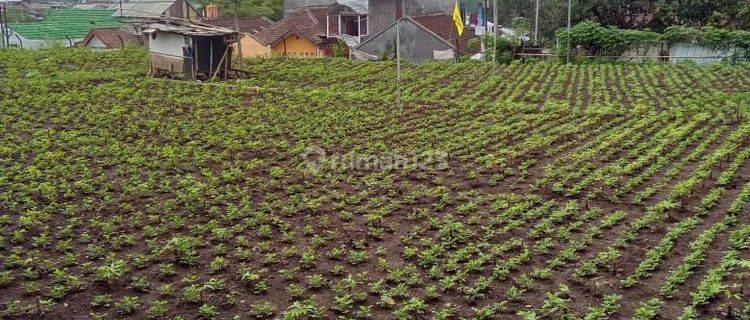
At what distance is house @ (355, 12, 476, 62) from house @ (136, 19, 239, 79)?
1101 centimetres

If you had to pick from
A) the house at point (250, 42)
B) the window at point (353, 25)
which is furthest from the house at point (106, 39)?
the window at point (353, 25)

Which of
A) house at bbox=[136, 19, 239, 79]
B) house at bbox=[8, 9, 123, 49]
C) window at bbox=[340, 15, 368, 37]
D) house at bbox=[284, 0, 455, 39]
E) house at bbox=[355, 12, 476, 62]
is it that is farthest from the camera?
window at bbox=[340, 15, 368, 37]

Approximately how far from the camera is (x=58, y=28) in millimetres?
34719

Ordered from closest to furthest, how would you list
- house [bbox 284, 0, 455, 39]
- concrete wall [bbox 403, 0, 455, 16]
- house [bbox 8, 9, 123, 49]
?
house [bbox 8, 9, 123, 49] < house [bbox 284, 0, 455, 39] < concrete wall [bbox 403, 0, 455, 16]

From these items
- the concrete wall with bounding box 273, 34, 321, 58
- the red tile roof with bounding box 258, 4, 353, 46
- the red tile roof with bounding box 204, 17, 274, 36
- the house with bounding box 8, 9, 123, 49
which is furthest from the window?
the house with bounding box 8, 9, 123, 49

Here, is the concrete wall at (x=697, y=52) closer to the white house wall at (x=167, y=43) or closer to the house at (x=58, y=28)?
the white house wall at (x=167, y=43)

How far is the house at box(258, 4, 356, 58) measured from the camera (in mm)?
30672

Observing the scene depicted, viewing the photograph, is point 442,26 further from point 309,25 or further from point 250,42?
point 250,42

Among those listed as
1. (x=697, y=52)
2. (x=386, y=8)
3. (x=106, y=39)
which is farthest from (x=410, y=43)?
(x=106, y=39)

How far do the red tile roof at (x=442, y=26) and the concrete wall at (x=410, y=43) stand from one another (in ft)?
1.71

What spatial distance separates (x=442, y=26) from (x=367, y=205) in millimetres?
24692

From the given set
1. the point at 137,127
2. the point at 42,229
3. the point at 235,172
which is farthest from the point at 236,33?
the point at 42,229

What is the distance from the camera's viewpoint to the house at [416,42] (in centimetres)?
3029

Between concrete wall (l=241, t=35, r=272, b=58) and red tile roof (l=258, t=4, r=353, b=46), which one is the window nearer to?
red tile roof (l=258, t=4, r=353, b=46)
